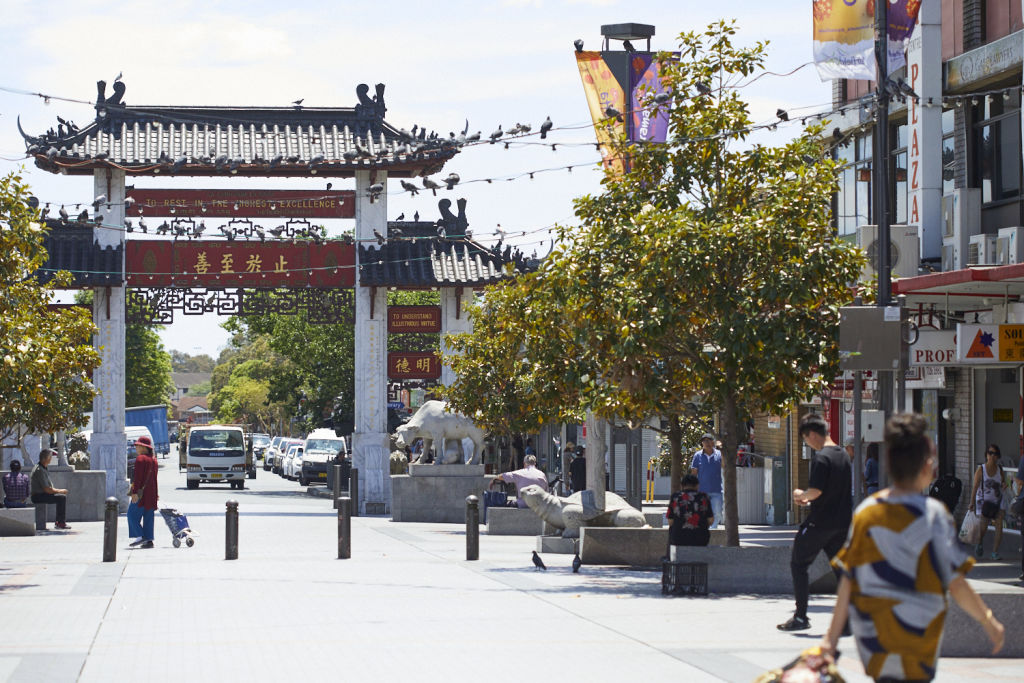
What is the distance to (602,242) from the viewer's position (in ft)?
58.0

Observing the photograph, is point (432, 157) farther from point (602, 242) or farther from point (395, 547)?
point (602, 242)

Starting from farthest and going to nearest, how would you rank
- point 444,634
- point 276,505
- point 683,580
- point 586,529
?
point 276,505 < point 586,529 < point 683,580 < point 444,634

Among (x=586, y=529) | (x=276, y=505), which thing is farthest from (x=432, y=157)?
(x=586, y=529)

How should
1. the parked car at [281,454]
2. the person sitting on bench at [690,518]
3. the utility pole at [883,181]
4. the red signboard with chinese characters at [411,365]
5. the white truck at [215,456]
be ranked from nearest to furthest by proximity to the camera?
the utility pole at [883,181] → the person sitting on bench at [690,518] → the red signboard with chinese characters at [411,365] → the white truck at [215,456] → the parked car at [281,454]

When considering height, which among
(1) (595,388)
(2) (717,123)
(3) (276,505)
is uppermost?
(2) (717,123)

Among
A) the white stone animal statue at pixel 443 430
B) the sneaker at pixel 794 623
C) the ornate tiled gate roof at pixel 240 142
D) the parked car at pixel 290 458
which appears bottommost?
the parked car at pixel 290 458

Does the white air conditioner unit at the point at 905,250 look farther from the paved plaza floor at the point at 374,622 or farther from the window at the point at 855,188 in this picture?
the paved plaza floor at the point at 374,622

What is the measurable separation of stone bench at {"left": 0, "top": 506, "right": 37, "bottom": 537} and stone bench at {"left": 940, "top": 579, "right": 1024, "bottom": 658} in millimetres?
18083

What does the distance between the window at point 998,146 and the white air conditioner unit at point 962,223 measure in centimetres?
34

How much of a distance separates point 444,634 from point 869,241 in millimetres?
14779

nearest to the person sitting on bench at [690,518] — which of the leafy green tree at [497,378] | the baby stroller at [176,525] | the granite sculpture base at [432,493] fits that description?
the leafy green tree at [497,378]

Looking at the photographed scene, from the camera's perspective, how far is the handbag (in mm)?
19766

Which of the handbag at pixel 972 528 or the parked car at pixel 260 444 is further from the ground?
the handbag at pixel 972 528

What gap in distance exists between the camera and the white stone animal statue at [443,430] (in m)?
32.0
